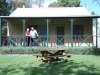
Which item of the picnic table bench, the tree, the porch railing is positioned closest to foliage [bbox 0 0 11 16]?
the porch railing

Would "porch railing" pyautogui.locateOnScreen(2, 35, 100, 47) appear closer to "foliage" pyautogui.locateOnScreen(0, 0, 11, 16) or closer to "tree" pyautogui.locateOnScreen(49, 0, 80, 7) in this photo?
A: "foliage" pyautogui.locateOnScreen(0, 0, 11, 16)

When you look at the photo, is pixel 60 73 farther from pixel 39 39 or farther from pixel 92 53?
pixel 39 39

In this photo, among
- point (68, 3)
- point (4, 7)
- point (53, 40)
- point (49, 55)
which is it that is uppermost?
point (68, 3)

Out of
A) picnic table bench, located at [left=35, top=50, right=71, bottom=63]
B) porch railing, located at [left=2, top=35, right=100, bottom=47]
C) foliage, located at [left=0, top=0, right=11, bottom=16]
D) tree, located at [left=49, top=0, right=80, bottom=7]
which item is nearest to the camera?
picnic table bench, located at [left=35, top=50, right=71, bottom=63]

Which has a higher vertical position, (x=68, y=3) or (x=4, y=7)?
(x=68, y=3)

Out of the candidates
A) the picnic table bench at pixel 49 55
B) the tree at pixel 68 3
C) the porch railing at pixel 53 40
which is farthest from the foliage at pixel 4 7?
the picnic table bench at pixel 49 55

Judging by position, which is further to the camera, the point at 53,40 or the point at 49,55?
the point at 53,40

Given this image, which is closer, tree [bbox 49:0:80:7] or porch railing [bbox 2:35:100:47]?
porch railing [bbox 2:35:100:47]

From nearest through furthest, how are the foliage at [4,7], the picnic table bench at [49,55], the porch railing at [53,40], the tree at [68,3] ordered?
the picnic table bench at [49,55], the porch railing at [53,40], the foliage at [4,7], the tree at [68,3]

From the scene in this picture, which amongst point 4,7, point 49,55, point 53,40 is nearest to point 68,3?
point 4,7

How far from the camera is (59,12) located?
28.3 metres

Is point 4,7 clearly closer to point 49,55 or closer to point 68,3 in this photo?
point 68,3

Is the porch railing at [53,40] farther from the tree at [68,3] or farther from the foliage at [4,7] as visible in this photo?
the tree at [68,3]

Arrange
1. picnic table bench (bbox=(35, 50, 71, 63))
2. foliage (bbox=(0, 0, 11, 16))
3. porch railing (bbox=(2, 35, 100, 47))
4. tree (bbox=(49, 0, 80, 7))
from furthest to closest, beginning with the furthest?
tree (bbox=(49, 0, 80, 7))
foliage (bbox=(0, 0, 11, 16))
porch railing (bbox=(2, 35, 100, 47))
picnic table bench (bbox=(35, 50, 71, 63))
